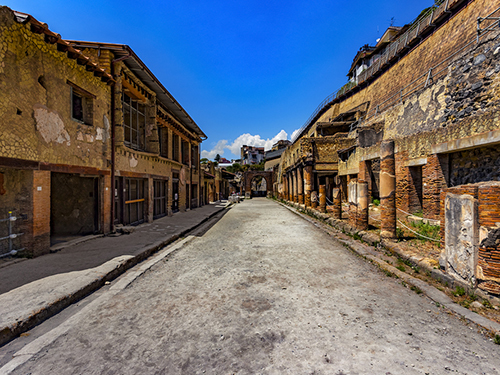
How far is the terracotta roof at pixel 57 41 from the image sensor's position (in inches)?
187

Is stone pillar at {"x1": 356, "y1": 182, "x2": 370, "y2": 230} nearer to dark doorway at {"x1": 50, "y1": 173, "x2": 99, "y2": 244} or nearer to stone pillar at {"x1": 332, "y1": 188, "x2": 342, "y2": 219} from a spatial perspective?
stone pillar at {"x1": 332, "y1": 188, "x2": 342, "y2": 219}

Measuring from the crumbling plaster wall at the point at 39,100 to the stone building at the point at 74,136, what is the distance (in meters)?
0.02

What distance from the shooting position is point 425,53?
57.9 ft

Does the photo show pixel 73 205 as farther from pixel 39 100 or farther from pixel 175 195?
pixel 175 195

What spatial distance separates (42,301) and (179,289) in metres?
1.76

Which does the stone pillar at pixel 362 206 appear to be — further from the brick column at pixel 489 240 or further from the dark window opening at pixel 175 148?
the dark window opening at pixel 175 148

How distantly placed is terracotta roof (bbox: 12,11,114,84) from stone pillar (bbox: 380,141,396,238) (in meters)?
8.86

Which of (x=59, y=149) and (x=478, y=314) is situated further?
(x=59, y=149)

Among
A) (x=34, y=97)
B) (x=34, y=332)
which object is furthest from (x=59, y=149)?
(x=34, y=332)

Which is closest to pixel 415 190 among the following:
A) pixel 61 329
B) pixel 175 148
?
pixel 61 329

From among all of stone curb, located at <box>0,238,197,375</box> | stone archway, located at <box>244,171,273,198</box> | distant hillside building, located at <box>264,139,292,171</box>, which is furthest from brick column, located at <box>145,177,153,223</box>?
distant hillside building, located at <box>264,139,292,171</box>

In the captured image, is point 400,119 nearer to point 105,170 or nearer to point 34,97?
point 105,170

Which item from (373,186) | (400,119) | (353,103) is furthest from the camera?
(353,103)

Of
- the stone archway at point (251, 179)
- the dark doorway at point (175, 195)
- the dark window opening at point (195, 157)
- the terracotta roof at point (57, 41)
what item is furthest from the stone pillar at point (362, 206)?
the stone archway at point (251, 179)
